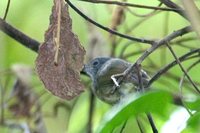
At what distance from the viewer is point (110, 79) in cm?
90

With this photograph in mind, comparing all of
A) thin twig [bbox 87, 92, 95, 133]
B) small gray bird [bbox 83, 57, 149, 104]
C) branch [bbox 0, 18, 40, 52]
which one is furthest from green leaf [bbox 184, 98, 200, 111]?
thin twig [bbox 87, 92, 95, 133]

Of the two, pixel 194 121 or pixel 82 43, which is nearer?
pixel 194 121

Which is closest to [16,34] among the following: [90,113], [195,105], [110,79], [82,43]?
[110,79]

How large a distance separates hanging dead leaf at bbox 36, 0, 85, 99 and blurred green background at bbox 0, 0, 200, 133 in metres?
0.77

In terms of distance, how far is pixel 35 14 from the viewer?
2.04 meters

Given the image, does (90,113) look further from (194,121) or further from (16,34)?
(194,121)

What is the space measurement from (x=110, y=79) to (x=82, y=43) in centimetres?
98

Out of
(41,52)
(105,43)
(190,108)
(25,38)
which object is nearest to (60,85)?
(41,52)

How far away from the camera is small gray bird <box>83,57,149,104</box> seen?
79 centimetres

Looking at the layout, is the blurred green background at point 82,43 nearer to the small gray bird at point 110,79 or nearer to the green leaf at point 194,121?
the small gray bird at point 110,79

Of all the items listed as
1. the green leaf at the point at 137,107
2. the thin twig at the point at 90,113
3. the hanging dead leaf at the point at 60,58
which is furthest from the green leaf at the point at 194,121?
the thin twig at the point at 90,113

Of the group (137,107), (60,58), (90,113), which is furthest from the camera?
(90,113)

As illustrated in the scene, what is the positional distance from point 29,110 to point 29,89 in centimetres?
6

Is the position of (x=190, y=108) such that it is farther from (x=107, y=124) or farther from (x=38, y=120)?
(x=38, y=120)
